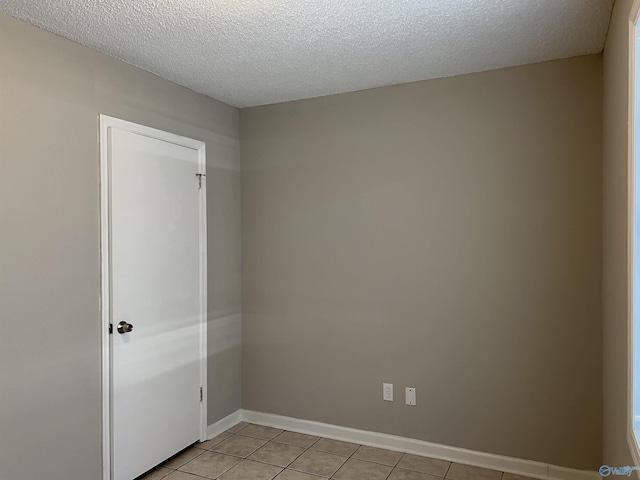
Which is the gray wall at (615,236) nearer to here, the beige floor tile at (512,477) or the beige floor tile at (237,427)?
the beige floor tile at (512,477)

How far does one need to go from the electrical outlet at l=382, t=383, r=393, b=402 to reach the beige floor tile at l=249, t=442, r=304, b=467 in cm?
68

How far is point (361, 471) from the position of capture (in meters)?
2.96

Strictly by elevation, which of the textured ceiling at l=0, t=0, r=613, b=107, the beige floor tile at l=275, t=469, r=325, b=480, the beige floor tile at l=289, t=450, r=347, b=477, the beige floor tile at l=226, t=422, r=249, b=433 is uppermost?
the textured ceiling at l=0, t=0, r=613, b=107

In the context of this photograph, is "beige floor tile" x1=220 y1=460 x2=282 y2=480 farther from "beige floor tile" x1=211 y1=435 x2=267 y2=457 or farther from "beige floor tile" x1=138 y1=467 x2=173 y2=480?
"beige floor tile" x1=138 y1=467 x2=173 y2=480

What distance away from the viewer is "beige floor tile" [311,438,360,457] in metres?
3.24

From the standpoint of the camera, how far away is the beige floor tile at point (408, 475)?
2863 mm

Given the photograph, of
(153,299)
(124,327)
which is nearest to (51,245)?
(124,327)

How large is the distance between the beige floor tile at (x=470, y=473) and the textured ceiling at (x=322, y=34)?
99.1 inches

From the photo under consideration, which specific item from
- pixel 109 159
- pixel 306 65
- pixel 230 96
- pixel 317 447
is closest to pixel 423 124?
pixel 306 65

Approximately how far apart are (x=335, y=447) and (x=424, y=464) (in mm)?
628

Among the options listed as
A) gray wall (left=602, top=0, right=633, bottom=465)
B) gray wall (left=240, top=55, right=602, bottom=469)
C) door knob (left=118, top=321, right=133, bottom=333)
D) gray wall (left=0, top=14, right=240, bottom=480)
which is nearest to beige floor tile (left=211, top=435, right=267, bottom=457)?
gray wall (left=240, top=55, right=602, bottom=469)

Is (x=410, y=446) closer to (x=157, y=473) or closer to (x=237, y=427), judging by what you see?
(x=237, y=427)

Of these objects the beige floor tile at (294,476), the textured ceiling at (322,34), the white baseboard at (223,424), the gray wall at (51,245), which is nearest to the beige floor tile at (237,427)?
the white baseboard at (223,424)

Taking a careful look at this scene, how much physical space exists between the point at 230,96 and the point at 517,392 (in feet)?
9.27
